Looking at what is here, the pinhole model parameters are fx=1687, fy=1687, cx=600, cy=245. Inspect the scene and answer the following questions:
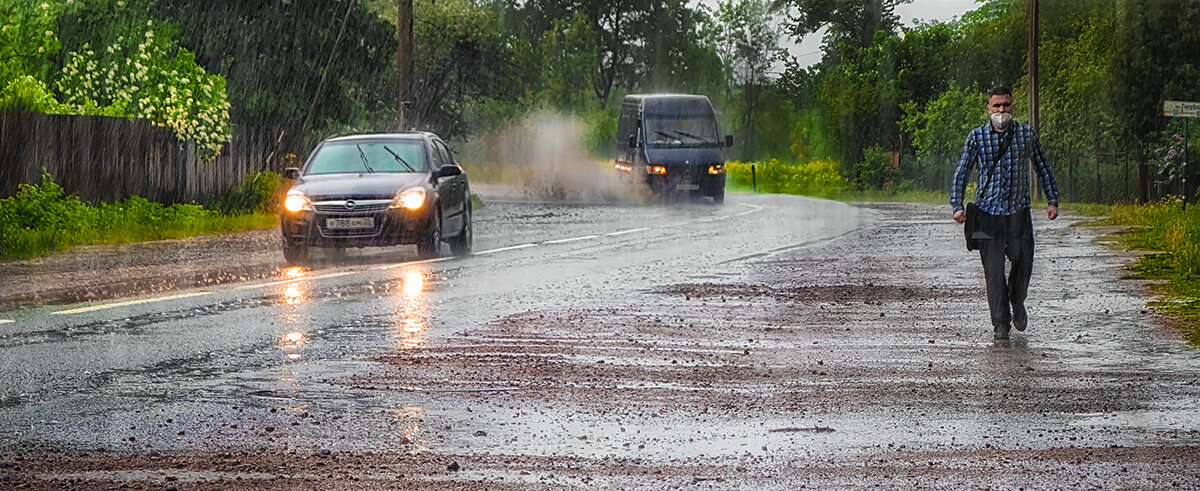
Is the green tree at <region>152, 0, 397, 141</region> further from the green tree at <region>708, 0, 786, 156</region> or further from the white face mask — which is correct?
the green tree at <region>708, 0, 786, 156</region>

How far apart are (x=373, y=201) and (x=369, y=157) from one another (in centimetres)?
175

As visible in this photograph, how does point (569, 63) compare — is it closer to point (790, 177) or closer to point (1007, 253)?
point (790, 177)

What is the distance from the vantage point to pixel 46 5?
27.9 metres

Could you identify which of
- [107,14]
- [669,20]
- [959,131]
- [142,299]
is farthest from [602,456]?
→ [669,20]

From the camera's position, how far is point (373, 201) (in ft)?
63.8

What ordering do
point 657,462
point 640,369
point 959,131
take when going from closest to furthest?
point 657,462
point 640,369
point 959,131

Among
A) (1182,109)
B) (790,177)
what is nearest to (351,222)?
(1182,109)

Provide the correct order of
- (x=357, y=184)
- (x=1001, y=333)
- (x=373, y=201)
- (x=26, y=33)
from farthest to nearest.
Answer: (x=26, y=33)
(x=357, y=184)
(x=373, y=201)
(x=1001, y=333)

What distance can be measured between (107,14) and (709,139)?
670 inches

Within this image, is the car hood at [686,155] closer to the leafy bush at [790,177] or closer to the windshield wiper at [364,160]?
the windshield wiper at [364,160]

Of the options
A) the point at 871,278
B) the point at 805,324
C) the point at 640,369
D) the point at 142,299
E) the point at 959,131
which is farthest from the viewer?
the point at 959,131

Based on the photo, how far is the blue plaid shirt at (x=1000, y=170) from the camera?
11.2 m

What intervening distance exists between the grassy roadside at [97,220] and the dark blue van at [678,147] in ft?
46.5

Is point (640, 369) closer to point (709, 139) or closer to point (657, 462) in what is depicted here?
point (657, 462)
